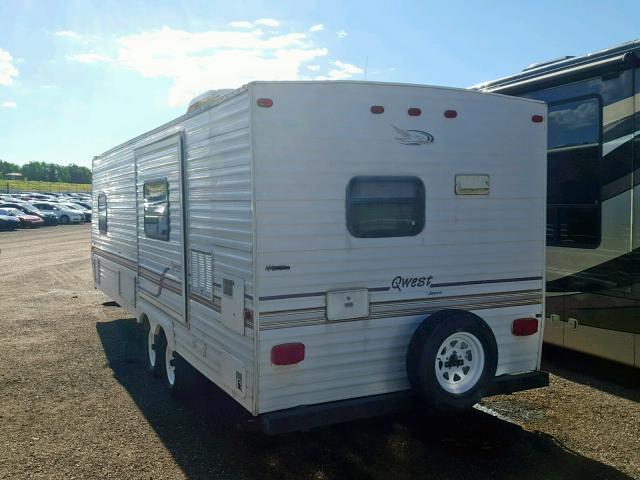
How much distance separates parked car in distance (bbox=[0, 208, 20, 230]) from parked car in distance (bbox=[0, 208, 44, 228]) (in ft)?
0.81

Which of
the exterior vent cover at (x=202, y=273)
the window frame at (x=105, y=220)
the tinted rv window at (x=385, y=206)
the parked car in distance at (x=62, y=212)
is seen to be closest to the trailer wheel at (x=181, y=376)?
the exterior vent cover at (x=202, y=273)

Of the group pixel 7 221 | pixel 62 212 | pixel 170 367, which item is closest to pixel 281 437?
pixel 170 367

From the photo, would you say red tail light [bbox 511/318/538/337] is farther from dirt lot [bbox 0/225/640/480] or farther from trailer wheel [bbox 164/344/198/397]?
trailer wheel [bbox 164/344/198/397]

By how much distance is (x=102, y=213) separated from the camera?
9.62 meters

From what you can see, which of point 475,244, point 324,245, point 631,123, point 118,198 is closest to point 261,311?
point 324,245

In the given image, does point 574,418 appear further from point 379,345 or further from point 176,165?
point 176,165

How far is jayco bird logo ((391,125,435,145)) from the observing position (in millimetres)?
4598

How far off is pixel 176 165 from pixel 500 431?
11.9ft

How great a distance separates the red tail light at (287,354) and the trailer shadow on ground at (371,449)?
2.80ft

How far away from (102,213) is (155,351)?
365 cm

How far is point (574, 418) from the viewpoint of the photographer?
17.9 ft

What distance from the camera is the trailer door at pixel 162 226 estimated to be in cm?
565

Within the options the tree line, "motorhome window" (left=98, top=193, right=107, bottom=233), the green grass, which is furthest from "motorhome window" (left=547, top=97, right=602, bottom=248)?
the tree line

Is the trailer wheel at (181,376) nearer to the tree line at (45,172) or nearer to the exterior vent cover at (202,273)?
the exterior vent cover at (202,273)
